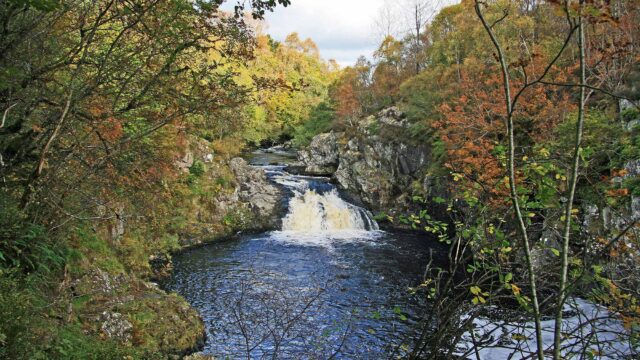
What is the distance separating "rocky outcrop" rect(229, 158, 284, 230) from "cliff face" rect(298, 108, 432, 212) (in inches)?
182

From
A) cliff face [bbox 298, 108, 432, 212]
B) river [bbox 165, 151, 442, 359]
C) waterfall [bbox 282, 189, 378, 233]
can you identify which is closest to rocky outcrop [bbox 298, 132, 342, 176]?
cliff face [bbox 298, 108, 432, 212]

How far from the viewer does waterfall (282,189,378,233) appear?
20188 millimetres

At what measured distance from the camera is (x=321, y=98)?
46250mm

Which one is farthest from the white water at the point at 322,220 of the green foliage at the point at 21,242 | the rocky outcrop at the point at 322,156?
the green foliage at the point at 21,242

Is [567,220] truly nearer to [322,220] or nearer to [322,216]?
[322,220]

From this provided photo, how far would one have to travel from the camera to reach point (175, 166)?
31.2 feet

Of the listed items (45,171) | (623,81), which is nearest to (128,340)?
(45,171)

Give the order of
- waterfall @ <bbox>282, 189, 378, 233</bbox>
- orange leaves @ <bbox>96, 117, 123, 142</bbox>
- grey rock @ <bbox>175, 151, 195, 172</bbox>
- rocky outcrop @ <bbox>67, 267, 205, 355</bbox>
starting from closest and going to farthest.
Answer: orange leaves @ <bbox>96, 117, 123, 142</bbox> → rocky outcrop @ <bbox>67, 267, 205, 355</bbox> → grey rock @ <bbox>175, 151, 195, 172</bbox> → waterfall @ <bbox>282, 189, 378, 233</bbox>

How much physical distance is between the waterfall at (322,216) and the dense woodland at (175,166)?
220 inches

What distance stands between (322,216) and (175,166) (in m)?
12.1

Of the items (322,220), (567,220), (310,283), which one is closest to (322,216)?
(322,220)

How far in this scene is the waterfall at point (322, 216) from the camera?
66.2 ft

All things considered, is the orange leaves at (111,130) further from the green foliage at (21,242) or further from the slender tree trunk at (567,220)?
the slender tree trunk at (567,220)

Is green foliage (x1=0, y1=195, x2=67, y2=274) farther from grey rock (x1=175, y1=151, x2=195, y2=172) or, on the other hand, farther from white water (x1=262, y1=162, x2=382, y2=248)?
grey rock (x1=175, y1=151, x2=195, y2=172)
